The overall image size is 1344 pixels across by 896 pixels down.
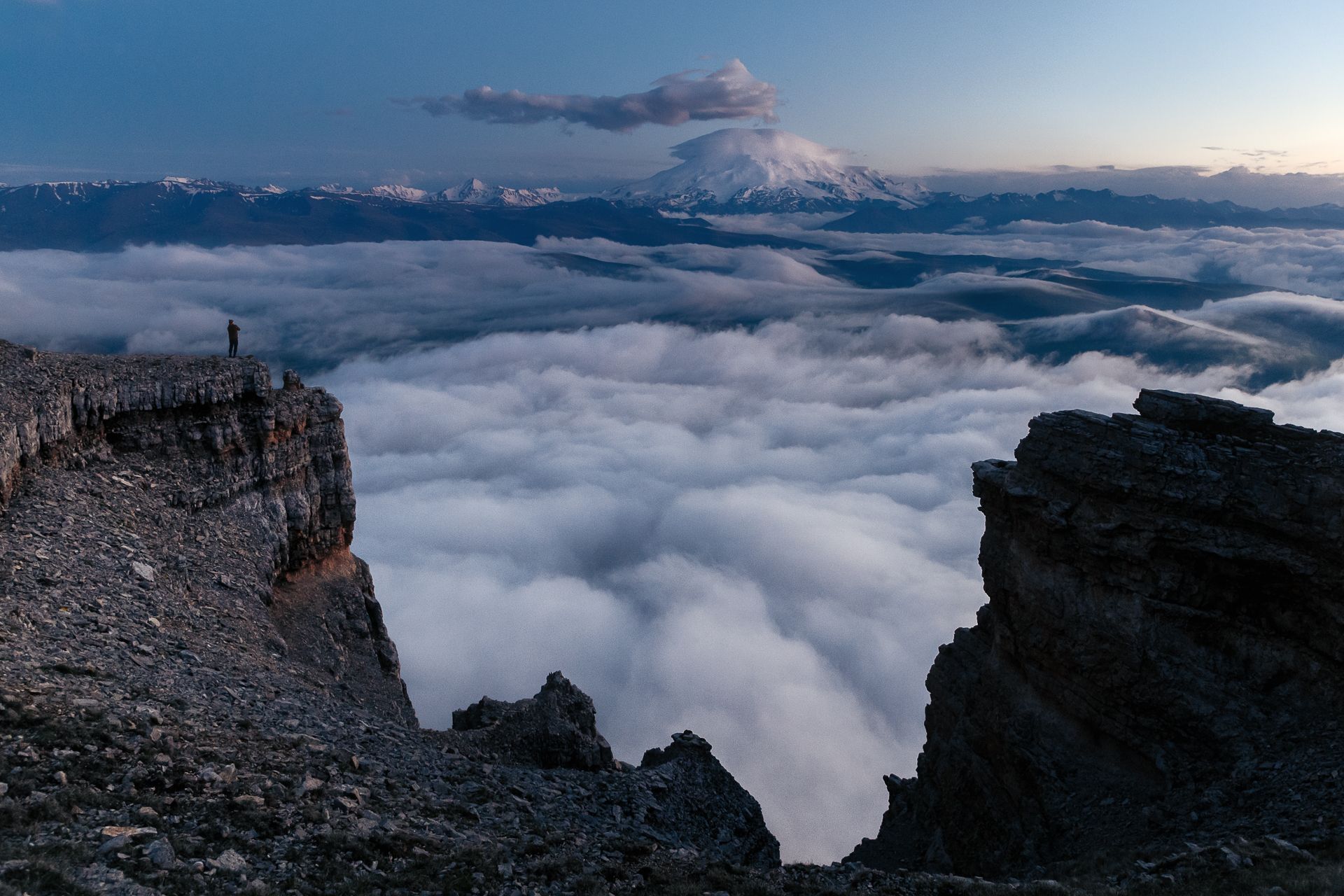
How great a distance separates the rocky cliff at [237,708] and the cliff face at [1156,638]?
1202cm

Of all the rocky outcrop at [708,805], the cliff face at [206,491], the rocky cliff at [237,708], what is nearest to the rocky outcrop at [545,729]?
the rocky cliff at [237,708]

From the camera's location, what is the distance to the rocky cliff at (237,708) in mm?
13375

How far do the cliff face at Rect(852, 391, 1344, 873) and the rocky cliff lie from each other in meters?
12.0

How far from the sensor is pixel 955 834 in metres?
35.8

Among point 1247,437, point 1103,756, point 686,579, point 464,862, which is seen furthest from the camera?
point 686,579

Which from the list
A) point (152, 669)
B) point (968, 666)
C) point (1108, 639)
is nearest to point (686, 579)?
point (968, 666)

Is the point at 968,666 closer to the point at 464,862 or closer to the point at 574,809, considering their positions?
the point at 574,809

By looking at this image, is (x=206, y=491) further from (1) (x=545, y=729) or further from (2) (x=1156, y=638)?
(2) (x=1156, y=638)

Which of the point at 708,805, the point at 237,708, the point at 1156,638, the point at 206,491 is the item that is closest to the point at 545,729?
the point at 708,805

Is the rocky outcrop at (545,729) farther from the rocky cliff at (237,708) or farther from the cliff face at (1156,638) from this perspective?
the cliff face at (1156,638)

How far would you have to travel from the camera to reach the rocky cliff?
43.9 ft

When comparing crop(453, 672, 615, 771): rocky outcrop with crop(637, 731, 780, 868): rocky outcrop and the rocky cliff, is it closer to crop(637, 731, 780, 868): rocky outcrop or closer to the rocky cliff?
the rocky cliff

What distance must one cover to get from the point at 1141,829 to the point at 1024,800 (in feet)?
20.2

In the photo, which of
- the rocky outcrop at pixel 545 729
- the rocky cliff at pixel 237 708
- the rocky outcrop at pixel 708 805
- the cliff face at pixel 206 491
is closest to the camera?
the rocky cliff at pixel 237 708
